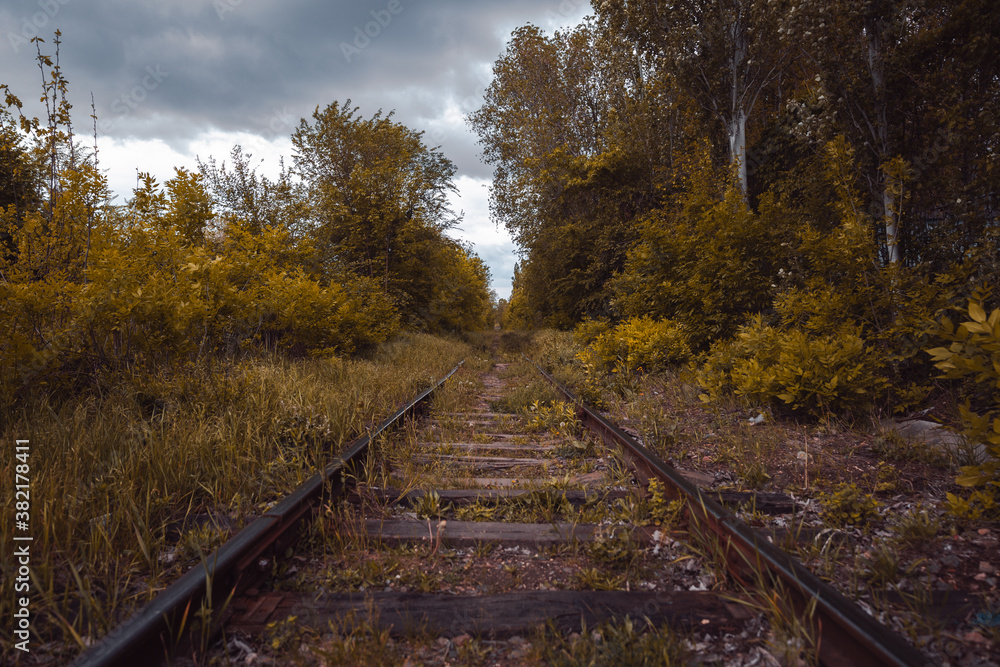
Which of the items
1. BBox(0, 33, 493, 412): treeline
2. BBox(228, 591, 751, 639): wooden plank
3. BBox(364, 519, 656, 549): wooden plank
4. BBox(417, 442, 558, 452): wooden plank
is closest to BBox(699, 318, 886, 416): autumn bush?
BBox(417, 442, 558, 452): wooden plank

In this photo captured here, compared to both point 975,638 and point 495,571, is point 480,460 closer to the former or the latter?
point 495,571

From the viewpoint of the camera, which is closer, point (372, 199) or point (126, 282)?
point (126, 282)

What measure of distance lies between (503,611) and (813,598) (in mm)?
1047

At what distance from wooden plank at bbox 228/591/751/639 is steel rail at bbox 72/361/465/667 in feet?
0.51

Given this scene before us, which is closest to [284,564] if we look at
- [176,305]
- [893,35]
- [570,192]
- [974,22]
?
[176,305]

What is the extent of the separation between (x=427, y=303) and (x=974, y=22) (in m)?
17.2

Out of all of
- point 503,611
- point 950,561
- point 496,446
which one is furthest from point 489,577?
point 496,446

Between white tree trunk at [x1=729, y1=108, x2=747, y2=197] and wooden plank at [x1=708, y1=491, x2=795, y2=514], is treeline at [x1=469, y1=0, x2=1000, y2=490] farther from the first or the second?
wooden plank at [x1=708, y1=491, x2=795, y2=514]

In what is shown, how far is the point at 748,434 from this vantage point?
397 cm

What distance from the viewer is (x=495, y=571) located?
6.72ft

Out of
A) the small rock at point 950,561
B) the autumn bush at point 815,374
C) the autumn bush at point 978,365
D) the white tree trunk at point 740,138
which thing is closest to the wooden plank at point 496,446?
the autumn bush at point 815,374

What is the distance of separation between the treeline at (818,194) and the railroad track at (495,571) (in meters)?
1.45

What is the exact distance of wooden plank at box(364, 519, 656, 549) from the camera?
2.27 metres

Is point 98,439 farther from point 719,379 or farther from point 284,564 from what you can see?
point 719,379
